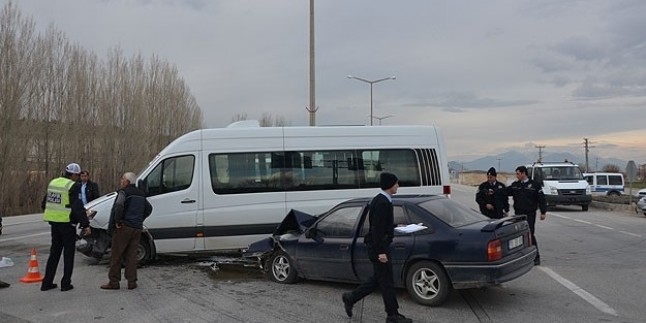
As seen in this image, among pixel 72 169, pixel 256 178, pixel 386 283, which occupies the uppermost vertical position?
pixel 72 169

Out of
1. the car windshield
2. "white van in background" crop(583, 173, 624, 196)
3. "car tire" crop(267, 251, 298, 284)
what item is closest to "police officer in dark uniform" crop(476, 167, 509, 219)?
the car windshield

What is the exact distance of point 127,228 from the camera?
8.21 metres

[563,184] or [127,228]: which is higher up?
[563,184]

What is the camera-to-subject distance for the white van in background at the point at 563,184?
2416 centimetres

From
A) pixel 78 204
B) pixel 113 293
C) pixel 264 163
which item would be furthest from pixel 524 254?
pixel 78 204

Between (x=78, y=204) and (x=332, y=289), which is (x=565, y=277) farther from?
(x=78, y=204)

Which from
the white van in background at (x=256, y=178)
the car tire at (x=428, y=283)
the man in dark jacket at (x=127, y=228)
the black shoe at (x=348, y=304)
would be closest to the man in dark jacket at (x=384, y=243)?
the black shoe at (x=348, y=304)

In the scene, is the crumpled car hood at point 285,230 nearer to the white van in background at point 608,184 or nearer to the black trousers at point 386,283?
the black trousers at point 386,283

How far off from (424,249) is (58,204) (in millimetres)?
5205

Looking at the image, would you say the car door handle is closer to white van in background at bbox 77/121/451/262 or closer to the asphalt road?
the asphalt road

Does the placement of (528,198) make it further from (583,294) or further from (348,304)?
(348,304)

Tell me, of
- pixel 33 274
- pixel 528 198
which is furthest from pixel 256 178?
pixel 528 198

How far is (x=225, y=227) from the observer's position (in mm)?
9891

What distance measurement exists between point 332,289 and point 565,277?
3722mm
